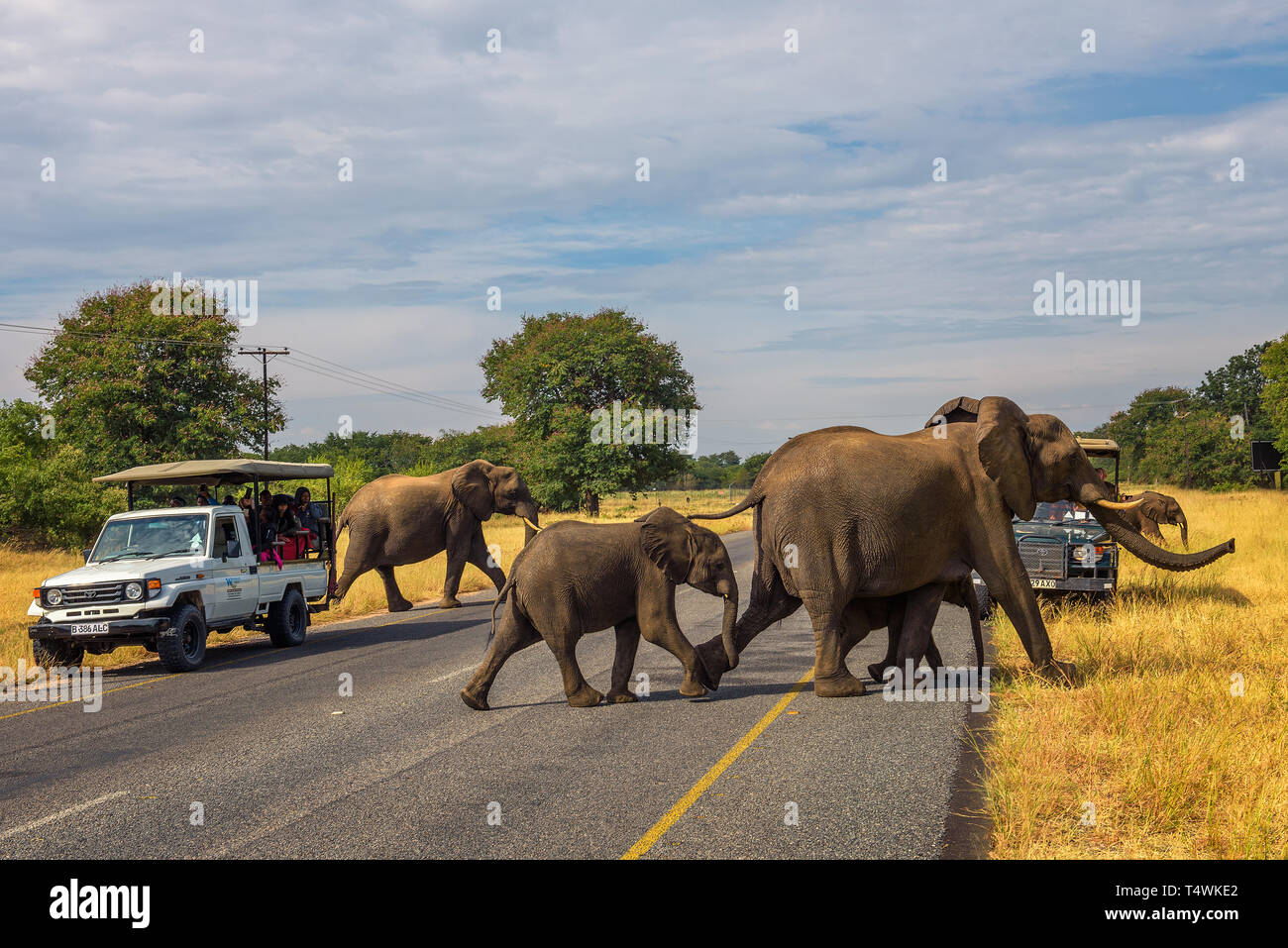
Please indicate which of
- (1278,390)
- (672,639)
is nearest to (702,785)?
(672,639)

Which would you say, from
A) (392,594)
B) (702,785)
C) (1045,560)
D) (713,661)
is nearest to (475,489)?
(392,594)

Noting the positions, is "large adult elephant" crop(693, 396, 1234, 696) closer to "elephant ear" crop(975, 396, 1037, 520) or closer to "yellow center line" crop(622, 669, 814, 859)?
"elephant ear" crop(975, 396, 1037, 520)

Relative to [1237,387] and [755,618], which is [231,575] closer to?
[755,618]

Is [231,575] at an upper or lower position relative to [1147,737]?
upper

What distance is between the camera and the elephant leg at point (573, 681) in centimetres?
978

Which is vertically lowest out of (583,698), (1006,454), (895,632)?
(583,698)

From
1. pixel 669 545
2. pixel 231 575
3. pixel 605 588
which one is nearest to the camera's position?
pixel 605 588

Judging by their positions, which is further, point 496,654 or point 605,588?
point 496,654

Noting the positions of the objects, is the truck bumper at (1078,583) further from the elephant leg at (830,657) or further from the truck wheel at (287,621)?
the truck wheel at (287,621)

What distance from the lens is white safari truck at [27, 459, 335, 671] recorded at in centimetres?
1291

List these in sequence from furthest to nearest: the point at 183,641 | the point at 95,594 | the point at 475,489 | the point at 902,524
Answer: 1. the point at 475,489
2. the point at 183,641
3. the point at 95,594
4. the point at 902,524

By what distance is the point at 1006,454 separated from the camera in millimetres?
10320

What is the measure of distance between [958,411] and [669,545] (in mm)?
3512
